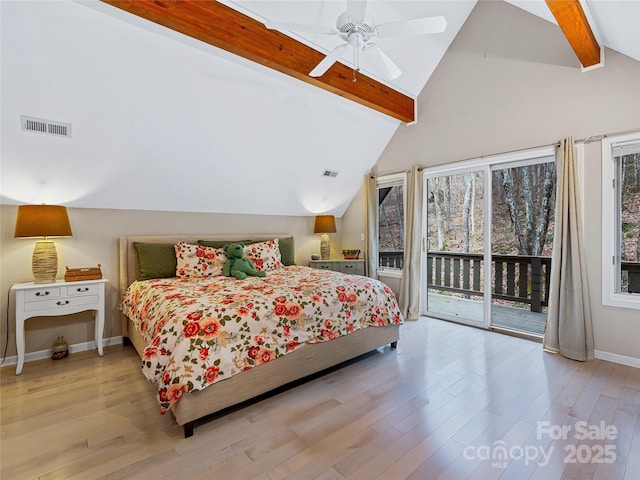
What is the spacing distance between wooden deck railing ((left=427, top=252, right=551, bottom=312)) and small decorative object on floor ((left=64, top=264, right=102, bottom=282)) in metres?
4.04

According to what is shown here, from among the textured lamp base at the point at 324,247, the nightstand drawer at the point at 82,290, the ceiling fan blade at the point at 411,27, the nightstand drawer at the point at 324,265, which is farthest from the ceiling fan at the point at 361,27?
the textured lamp base at the point at 324,247

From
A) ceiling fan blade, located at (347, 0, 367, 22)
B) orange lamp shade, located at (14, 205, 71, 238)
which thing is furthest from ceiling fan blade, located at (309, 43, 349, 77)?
orange lamp shade, located at (14, 205, 71, 238)

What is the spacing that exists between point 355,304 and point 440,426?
44.2 inches

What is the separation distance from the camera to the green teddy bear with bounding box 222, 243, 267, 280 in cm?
338

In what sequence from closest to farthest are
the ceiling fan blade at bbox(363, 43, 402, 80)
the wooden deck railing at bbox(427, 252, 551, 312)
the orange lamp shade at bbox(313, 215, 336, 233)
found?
the ceiling fan blade at bbox(363, 43, 402, 80) → the wooden deck railing at bbox(427, 252, 551, 312) → the orange lamp shade at bbox(313, 215, 336, 233)

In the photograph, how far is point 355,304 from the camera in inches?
110

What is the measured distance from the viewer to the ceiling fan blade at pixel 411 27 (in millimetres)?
1960

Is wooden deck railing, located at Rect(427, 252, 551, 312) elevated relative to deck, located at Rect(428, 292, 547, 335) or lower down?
elevated

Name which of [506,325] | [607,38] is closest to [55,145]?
[607,38]

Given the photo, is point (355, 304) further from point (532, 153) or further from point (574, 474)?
point (532, 153)

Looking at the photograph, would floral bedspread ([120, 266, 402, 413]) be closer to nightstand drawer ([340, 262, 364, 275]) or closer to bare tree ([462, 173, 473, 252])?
nightstand drawer ([340, 262, 364, 275])

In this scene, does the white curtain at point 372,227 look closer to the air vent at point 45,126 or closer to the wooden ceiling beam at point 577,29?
the wooden ceiling beam at point 577,29

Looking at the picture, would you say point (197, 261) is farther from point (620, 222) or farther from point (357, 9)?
point (620, 222)

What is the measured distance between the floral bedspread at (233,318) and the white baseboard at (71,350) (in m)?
0.44
